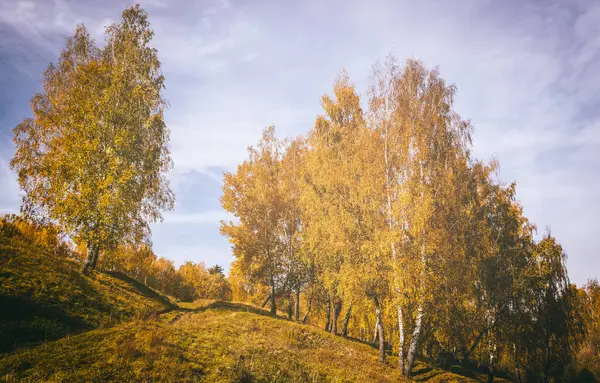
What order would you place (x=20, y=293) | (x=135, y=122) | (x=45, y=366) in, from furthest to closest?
(x=135, y=122) < (x=20, y=293) < (x=45, y=366)

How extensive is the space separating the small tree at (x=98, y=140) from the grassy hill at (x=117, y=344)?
2.90 m

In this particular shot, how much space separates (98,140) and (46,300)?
29.6ft

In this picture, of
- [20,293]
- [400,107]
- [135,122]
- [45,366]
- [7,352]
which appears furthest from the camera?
[135,122]

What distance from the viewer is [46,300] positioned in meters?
10.6

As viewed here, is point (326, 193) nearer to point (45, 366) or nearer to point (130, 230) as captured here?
point (130, 230)

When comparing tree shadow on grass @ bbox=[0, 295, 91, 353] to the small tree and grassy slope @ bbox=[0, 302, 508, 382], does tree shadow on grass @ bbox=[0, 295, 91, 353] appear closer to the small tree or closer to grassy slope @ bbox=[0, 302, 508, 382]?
grassy slope @ bbox=[0, 302, 508, 382]

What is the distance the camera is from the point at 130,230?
56.6ft

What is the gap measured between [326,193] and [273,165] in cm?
987

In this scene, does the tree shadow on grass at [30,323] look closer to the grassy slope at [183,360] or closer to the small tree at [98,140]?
the grassy slope at [183,360]

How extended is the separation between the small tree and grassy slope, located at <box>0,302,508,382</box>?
23.3 feet

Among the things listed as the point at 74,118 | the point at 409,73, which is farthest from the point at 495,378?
the point at 74,118

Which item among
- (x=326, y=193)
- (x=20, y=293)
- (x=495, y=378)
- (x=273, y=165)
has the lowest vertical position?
(x=495, y=378)

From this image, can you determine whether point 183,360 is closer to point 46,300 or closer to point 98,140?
point 46,300

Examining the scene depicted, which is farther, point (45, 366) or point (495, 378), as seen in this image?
point (495, 378)
